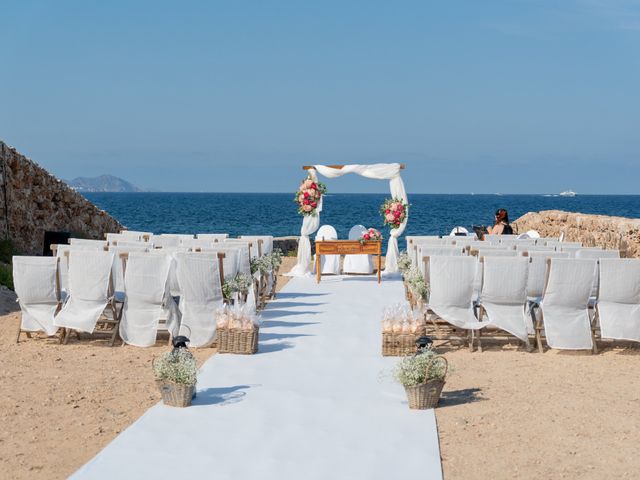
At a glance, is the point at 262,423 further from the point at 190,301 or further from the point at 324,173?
the point at 324,173

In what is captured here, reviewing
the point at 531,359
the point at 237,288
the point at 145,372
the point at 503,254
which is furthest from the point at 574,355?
the point at 145,372

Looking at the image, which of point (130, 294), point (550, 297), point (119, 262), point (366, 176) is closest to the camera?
point (550, 297)

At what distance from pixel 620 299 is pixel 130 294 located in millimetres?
5309

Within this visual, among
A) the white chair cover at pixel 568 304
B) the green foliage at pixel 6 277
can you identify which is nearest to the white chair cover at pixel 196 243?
the green foliage at pixel 6 277

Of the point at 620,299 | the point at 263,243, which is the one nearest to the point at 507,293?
the point at 620,299

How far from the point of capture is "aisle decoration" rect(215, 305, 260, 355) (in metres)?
8.86

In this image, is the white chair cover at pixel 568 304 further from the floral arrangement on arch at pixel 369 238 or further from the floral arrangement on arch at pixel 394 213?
the floral arrangement on arch at pixel 394 213

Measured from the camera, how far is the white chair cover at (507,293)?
365 inches

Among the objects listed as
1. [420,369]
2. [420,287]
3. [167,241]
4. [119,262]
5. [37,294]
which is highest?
[167,241]

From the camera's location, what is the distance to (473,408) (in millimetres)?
6754

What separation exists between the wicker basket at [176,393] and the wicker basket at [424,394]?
169 cm

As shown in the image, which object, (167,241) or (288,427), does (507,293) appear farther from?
(167,241)

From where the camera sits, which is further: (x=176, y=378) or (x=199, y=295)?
(x=199, y=295)

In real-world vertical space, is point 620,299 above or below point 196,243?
below
